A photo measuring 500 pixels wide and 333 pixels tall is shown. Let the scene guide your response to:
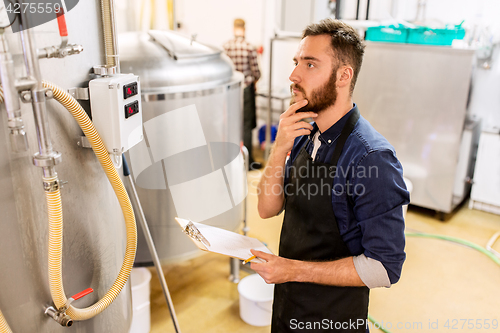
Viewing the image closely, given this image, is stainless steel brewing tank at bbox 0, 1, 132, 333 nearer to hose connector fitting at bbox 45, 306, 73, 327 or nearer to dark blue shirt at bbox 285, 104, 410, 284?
hose connector fitting at bbox 45, 306, 73, 327

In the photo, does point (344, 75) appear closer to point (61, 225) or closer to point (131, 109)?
point (131, 109)

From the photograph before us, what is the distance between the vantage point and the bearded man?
3.59 feet

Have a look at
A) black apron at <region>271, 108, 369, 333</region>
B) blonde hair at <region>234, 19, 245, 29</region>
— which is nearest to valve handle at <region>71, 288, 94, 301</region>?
black apron at <region>271, 108, 369, 333</region>

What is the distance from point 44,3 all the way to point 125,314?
946mm

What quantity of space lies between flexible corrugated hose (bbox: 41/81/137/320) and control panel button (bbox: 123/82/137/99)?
0.45ft

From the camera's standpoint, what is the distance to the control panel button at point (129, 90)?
1.11m

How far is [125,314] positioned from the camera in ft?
4.48

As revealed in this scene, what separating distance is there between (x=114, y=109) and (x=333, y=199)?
64 centimetres

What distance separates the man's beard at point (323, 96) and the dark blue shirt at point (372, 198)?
0.40 ft

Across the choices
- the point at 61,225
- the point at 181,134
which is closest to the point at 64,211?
the point at 61,225

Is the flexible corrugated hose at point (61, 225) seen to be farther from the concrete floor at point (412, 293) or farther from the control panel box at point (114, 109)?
the concrete floor at point (412, 293)

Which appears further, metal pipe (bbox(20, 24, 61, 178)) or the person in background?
the person in background

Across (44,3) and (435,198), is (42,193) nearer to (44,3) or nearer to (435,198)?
(44,3)

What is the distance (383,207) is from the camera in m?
1.08
